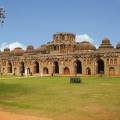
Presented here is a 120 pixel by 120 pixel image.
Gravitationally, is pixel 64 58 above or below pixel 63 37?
below

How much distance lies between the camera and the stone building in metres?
74.1

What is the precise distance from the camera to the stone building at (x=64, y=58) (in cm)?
7412

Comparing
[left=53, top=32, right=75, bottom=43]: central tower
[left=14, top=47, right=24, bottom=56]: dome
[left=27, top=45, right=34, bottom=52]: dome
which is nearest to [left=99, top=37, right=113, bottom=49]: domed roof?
[left=53, top=32, right=75, bottom=43]: central tower

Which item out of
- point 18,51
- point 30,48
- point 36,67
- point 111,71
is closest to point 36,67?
→ point 36,67

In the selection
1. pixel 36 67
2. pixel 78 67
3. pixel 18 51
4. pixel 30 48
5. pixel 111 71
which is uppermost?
pixel 30 48

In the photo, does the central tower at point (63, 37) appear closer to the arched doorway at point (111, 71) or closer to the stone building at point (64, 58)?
the stone building at point (64, 58)

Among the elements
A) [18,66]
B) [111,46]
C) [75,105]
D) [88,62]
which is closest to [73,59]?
[88,62]

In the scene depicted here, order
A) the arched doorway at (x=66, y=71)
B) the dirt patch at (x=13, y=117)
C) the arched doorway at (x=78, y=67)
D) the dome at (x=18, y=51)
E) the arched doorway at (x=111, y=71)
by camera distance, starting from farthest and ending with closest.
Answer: the dome at (x=18, y=51)
the arched doorway at (x=66, y=71)
the arched doorway at (x=78, y=67)
the arched doorway at (x=111, y=71)
the dirt patch at (x=13, y=117)

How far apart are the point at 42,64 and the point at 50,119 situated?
69.2 metres

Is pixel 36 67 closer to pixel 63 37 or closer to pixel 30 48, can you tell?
pixel 30 48

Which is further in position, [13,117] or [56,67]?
[56,67]

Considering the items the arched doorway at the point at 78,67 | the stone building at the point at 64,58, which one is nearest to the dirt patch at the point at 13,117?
the stone building at the point at 64,58

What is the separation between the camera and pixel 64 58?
265 ft

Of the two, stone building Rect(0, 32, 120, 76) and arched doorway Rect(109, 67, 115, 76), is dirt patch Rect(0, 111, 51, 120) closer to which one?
stone building Rect(0, 32, 120, 76)
